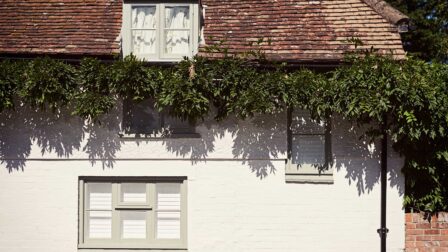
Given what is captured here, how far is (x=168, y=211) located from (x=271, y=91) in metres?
2.95

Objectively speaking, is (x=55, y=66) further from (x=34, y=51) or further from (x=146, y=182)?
(x=146, y=182)

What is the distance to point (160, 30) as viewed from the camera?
1032 cm

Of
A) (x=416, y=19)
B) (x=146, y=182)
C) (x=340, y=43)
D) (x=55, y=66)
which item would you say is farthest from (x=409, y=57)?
(x=416, y=19)

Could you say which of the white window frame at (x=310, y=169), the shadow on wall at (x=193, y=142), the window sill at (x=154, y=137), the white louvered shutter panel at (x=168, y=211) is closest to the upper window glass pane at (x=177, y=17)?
the shadow on wall at (x=193, y=142)

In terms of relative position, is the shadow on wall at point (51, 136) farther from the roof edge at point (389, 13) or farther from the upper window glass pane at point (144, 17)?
the roof edge at point (389, 13)

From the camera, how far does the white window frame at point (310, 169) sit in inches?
398

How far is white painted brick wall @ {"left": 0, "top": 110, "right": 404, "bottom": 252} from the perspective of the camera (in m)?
10.1

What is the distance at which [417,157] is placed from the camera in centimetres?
972

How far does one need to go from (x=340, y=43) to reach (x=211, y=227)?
414 centimetres

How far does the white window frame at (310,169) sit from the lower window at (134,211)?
2.01 meters

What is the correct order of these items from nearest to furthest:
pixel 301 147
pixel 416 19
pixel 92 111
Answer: pixel 92 111
pixel 301 147
pixel 416 19

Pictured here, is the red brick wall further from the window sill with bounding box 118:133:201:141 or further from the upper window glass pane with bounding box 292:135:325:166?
the window sill with bounding box 118:133:201:141

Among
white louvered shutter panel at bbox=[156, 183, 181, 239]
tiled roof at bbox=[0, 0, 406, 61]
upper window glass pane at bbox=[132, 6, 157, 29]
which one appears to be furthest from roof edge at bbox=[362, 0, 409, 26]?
white louvered shutter panel at bbox=[156, 183, 181, 239]

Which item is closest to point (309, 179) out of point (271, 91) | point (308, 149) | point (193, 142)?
point (308, 149)
